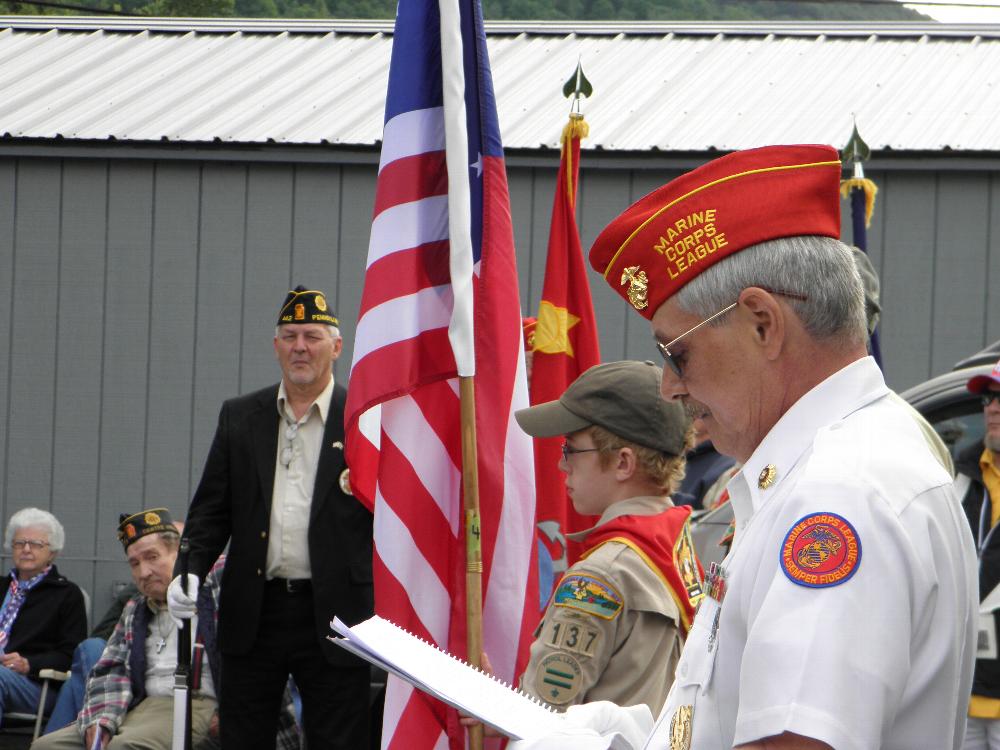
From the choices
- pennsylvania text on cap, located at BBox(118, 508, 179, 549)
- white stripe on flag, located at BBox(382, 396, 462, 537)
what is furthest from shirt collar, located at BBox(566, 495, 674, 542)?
pennsylvania text on cap, located at BBox(118, 508, 179, 549)

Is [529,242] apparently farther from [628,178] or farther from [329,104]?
[329,104]

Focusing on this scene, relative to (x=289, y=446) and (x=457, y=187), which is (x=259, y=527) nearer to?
(x=289, y=446)

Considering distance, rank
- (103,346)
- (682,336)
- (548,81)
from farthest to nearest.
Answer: (548,81)
(103,346)
(682,336)

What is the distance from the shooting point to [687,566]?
2818 mm

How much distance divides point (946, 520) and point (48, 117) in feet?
26.9

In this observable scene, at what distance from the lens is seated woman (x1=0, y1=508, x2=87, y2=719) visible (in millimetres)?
6578

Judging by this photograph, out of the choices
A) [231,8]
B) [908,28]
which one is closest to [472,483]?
[908,28]

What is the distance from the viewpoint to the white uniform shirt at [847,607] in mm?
1220

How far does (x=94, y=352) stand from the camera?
823 cm

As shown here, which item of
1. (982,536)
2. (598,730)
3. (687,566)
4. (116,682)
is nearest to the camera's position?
(598,730)

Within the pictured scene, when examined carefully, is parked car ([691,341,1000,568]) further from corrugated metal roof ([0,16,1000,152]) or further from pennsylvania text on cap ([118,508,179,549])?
corrugated metal roof ([0,16,1000,152])

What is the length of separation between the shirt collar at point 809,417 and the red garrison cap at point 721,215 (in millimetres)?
180

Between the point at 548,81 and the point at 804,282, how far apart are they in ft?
26.2

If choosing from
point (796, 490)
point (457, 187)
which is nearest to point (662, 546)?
Answer: point (457, 187)
